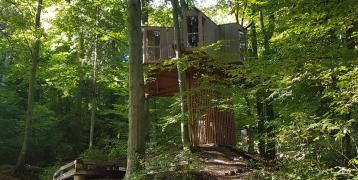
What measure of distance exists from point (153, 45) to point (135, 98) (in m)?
5.52

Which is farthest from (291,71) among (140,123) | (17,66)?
(17,66)

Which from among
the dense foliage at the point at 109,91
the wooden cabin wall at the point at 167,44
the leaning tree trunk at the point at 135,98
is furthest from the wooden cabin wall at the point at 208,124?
the leaning tree trunk at the point at 135,98

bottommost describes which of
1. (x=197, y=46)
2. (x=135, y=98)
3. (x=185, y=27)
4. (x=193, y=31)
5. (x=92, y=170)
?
(x=92, y=170)

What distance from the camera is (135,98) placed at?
8828mm

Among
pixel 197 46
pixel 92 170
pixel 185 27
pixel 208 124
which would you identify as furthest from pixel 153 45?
pixel 92 170

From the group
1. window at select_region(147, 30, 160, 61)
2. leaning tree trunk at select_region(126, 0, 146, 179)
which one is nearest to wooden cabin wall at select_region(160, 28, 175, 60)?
window at select_region(147, 30, 160, 61)

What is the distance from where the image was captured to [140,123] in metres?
8.75

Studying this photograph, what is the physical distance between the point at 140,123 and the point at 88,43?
34.6ft

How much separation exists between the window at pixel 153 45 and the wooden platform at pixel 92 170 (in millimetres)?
4389

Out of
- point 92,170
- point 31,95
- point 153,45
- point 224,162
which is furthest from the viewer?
point 31,95

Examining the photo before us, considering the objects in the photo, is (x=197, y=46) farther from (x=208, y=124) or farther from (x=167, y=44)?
(x=208, y=124)

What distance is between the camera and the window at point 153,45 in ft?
45.2

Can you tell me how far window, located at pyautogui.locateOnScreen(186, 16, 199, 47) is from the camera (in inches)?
531

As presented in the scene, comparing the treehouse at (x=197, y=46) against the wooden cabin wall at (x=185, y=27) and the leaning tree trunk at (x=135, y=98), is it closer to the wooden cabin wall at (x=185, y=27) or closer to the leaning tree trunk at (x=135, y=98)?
the wooden cabin wall at (x=185, y=27)
